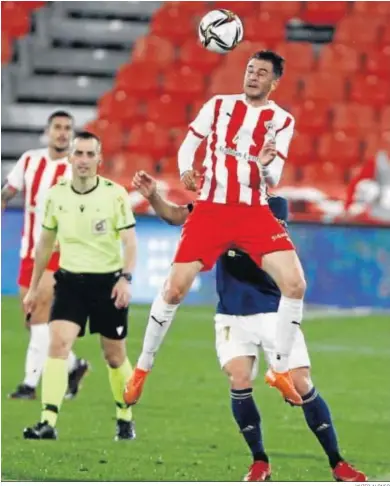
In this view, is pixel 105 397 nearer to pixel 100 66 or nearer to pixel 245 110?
pixel 245 110

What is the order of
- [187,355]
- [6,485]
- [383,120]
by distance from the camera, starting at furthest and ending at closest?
1. [383,120]
2. [187,355]
3. [6,485]

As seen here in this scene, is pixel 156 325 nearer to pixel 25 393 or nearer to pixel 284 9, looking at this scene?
pixel 25 393

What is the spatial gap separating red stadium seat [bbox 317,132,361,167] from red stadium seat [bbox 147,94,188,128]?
6.51ft

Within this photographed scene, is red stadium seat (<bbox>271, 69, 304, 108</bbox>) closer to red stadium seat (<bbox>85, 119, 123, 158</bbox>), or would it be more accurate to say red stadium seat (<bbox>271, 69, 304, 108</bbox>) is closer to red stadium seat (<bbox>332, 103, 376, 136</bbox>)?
red stadium seat (<bbox>332, 103, 376, 136</bbox>)

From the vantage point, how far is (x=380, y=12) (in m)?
17.2

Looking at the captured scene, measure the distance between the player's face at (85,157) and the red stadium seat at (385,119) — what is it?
982 centimetres

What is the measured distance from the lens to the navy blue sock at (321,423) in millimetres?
5441

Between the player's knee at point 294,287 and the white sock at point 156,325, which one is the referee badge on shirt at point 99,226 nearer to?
the white sock at point 156,325

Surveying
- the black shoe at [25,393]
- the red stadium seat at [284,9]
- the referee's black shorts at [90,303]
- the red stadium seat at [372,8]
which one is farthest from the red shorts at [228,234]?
the red stadium seat at [284,9]

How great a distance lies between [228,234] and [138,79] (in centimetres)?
1243

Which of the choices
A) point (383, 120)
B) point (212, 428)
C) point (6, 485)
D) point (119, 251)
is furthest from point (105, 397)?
point (383, 120)

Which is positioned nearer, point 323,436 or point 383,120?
Result: point 323,436

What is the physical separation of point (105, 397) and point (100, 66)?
10.1 metres

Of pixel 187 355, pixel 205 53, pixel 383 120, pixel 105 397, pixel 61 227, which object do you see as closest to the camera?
pixel 61 227
